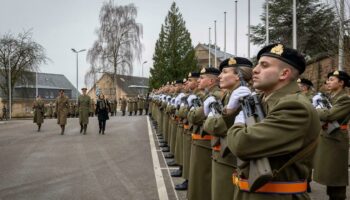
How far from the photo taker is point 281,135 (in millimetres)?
2752

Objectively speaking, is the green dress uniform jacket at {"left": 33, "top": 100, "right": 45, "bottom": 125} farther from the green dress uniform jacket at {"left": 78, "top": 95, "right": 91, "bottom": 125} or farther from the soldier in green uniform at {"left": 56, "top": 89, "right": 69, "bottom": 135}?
the green dress uniform jacket at {"left": 78, "top": 95, "right": 91, "bottom": 125}

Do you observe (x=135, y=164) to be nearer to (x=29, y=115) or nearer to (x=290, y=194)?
(x=290, y=194)

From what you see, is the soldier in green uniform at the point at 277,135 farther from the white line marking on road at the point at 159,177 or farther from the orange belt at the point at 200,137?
the white line marking on road at the point at 159,177

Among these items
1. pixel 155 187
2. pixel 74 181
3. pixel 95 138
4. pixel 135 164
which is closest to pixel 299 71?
pixel 155 187

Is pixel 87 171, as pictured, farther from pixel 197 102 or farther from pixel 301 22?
pixel 301 22

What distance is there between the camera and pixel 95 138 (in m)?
16.6

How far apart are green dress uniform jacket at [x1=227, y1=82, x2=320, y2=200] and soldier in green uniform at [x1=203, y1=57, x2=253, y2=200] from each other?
3.76 ft

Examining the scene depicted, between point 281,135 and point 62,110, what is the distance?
56.4 feet

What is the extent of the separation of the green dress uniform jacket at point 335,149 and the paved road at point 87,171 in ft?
2.06

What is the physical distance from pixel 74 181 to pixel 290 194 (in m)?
6.21

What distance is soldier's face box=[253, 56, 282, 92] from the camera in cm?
310

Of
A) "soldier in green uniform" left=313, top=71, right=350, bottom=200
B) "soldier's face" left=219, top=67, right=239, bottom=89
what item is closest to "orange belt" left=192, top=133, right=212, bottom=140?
"soldier's face" left=219, top=67, right=239, bottom=89

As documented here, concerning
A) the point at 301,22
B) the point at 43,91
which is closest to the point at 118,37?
the point at 301,22

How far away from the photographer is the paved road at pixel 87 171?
7383 millimetres
